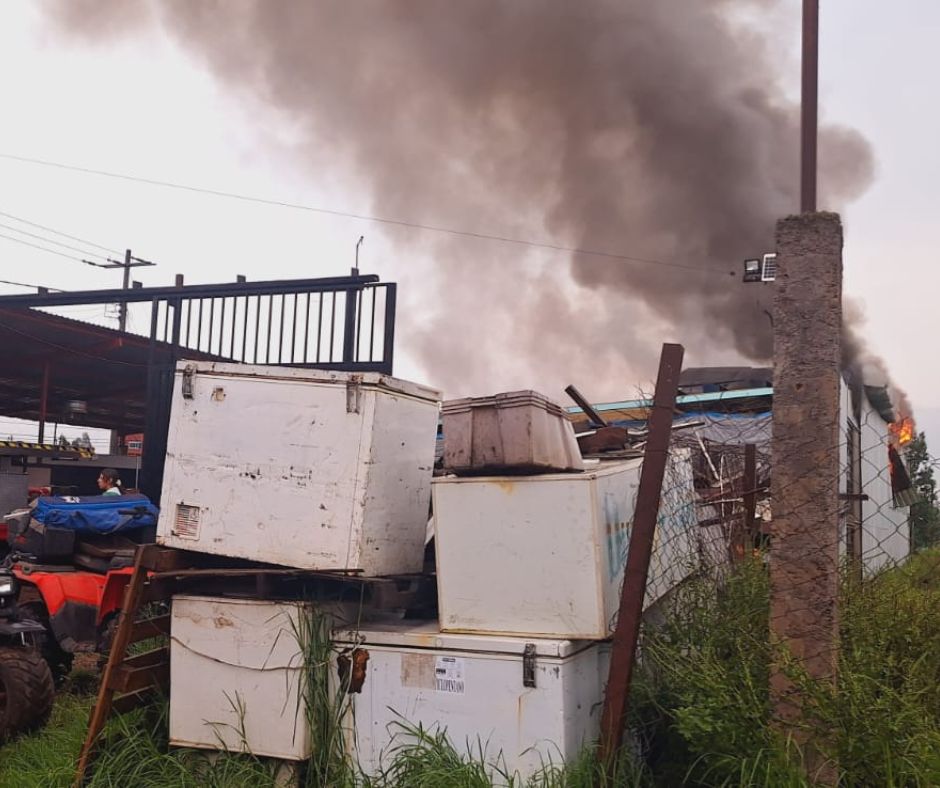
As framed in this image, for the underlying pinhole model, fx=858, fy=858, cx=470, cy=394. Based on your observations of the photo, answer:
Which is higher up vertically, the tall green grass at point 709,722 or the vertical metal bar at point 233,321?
the vertical metal bar at point 233,321

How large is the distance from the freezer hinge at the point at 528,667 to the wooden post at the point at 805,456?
2.95 feet

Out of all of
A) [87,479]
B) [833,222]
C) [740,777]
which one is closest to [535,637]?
[740,777]

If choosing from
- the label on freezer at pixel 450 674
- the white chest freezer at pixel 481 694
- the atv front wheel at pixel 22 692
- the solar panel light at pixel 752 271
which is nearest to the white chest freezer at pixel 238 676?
the white chest freezer at pixel 481 694

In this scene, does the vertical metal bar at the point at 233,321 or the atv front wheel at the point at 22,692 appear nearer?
the atv front wheel at the point at 22,692

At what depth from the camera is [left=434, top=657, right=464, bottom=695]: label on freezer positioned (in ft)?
11.2

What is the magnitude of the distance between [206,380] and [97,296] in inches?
201

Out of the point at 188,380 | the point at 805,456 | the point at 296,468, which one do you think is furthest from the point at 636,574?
the point at 188,380

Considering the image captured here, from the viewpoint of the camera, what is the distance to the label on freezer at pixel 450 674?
11.2 ft

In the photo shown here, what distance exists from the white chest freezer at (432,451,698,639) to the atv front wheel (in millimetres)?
3036

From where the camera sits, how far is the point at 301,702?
11.9 feet

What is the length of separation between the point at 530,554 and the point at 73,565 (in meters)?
4.87

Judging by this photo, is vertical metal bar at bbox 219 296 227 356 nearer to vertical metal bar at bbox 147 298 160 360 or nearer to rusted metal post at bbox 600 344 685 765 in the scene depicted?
vertical metal bar at bbox 147 298 160 360

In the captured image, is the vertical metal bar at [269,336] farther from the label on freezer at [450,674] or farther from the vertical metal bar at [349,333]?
the label on freezer at [450,674]

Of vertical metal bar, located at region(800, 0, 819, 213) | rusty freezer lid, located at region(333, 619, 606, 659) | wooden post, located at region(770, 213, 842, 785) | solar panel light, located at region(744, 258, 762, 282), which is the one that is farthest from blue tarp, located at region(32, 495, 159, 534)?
solar panel light, located at region(744, 258, 762, 282)
